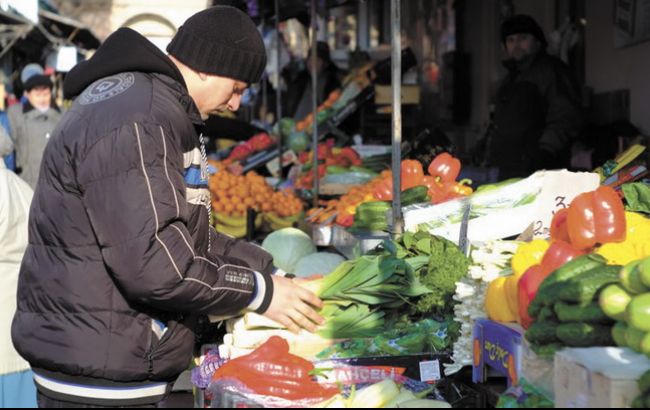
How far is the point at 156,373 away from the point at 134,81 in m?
0.97

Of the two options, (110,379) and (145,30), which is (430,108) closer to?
(145,30)

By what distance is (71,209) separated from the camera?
3.23 meters

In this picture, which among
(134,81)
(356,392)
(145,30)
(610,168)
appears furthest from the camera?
(145,30)

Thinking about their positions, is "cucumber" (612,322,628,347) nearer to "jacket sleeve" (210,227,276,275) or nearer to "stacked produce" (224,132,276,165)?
"jacket sleeve" (210,227,276,275)

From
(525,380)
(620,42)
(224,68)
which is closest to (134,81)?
(224,68)

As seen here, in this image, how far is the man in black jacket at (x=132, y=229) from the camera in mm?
3119

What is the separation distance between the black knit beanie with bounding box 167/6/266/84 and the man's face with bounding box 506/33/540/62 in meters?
4.98

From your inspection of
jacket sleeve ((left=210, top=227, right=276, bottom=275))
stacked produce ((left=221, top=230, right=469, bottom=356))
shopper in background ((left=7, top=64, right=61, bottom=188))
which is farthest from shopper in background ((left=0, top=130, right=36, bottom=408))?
shopper in background ((left=7, top=64, right=61, bottom=188))

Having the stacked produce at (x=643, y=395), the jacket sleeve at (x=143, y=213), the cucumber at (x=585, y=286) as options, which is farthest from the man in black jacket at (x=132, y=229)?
the stacked produce at (x=643, y=395)

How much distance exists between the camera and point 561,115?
786 cm

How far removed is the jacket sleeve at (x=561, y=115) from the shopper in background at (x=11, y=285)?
4.14 metres

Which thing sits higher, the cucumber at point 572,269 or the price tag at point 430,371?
the cucumber at point 572,269

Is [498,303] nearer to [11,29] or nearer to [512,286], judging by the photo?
[512,286]

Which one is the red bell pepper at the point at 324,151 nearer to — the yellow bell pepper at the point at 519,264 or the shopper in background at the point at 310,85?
the shopper in background at the point at 310,85
